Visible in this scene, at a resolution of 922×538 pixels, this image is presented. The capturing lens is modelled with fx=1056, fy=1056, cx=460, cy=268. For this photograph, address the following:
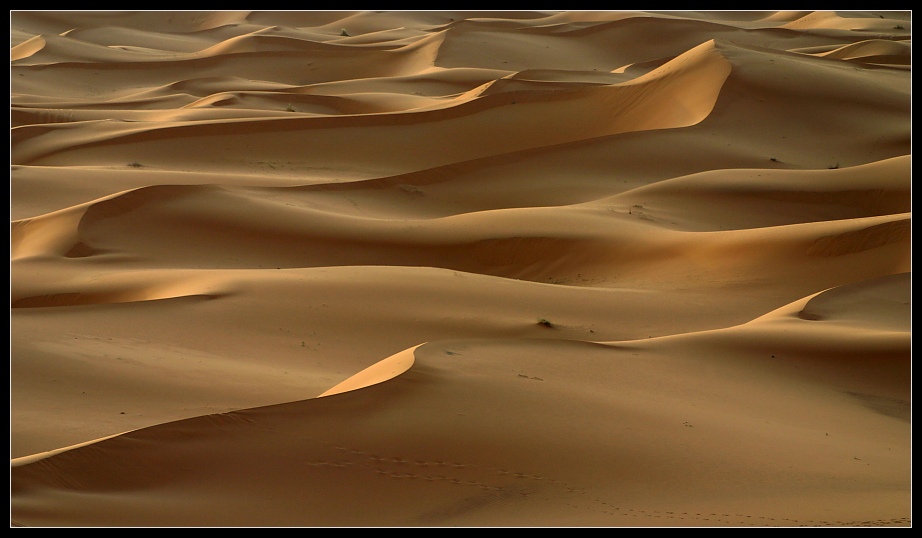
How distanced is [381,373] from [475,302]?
239 cm

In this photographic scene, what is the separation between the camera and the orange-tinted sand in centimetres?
417

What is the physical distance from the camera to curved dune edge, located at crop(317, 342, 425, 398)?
4.88 meters

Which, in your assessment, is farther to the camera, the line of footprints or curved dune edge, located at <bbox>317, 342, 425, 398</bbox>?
curved dune edge, located at <bbox>317, 342, 425, 398</bbox>

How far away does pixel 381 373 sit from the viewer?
505 cm

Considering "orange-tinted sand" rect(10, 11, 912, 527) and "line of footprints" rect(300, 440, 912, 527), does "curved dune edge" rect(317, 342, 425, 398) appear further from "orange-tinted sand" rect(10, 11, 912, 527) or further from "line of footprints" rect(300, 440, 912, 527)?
"line of footprints" rect(300, 440, 912, 527)

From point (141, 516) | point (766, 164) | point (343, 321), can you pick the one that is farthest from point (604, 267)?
point (141, 516)

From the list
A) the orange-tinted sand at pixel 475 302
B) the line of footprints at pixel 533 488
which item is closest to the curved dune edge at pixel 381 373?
the orange-tinted sand at pixel 475 302

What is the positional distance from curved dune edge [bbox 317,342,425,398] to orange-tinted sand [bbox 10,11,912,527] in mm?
31

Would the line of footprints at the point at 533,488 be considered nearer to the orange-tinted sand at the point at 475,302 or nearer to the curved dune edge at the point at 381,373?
the orange-tinted sand at the point at 475,302

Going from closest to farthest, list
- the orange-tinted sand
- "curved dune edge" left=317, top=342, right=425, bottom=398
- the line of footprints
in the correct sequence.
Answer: the line of footprints
the orange-tinted sand
"curved dune edge" left=317, top=342, right=425, bottom=398

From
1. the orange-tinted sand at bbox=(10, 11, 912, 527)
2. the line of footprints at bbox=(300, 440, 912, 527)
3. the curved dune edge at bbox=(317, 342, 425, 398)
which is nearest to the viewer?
the line of footprints at bbox=(300, 440, 912, 527)

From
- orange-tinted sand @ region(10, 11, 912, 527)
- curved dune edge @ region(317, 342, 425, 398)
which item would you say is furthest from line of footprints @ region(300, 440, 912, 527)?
curved dune edge @ region(317, 342, 425, 398)

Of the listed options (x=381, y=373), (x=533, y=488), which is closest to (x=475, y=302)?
(x=381, y=373)

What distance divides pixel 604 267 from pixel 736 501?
5.16 m
